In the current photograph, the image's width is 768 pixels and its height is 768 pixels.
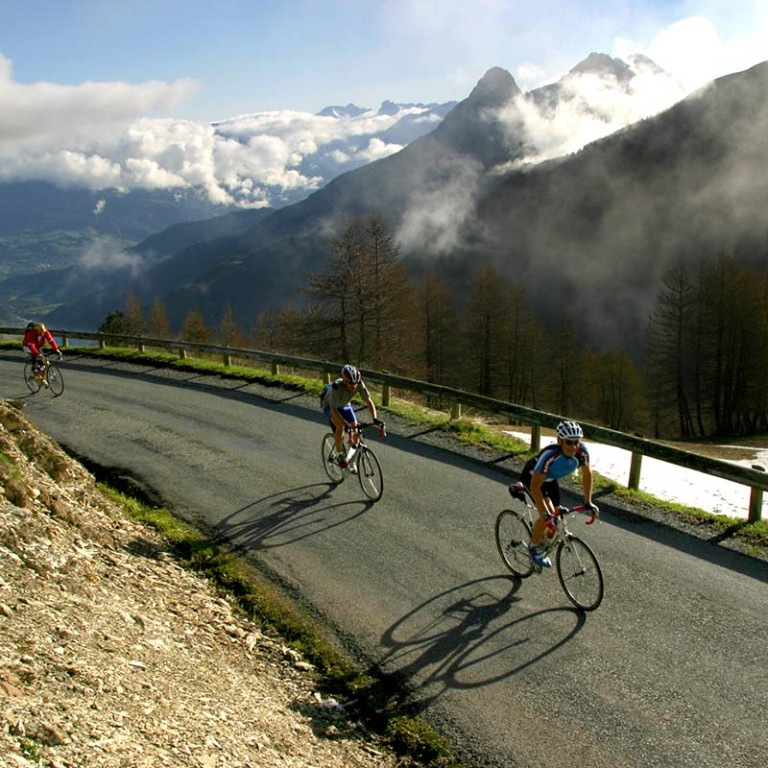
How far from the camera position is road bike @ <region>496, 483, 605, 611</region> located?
8.19 m

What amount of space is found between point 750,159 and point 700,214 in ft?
71.3

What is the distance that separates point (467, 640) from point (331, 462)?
19.3 ft

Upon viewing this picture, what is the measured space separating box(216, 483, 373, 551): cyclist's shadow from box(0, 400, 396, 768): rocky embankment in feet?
4.55

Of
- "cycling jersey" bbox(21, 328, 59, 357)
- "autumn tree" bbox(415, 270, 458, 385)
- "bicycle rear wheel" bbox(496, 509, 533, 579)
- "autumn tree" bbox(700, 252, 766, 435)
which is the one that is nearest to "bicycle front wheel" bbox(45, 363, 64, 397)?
"cycling jersey" bbox(21, 328, 59, 357)

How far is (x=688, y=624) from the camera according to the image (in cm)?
789

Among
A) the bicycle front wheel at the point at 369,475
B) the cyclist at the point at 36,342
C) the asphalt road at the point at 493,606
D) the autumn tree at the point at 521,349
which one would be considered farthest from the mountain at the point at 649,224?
the bicycle front wheel at the point at 369,475

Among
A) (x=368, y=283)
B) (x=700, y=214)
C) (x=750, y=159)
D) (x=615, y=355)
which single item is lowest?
(x=615, y=355)

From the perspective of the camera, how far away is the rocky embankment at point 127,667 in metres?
4.84

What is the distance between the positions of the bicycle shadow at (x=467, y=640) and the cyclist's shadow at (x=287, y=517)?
9.80 ft

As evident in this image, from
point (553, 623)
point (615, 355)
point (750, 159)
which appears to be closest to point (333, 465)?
point (553, 623)

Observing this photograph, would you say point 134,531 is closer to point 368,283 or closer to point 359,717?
point 359,717

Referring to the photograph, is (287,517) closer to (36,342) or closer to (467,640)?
(467,640)

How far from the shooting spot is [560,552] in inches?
336

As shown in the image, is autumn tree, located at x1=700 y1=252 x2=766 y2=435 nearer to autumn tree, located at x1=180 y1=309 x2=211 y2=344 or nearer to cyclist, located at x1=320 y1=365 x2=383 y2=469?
cyclist, located at x1=320 y1=365 x2=383 y2=469
